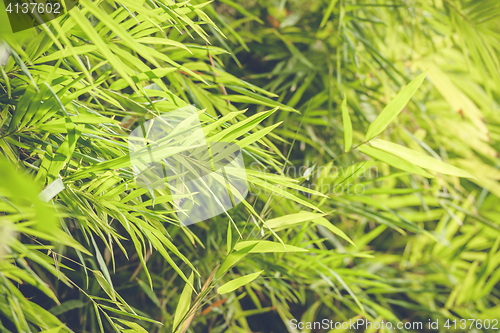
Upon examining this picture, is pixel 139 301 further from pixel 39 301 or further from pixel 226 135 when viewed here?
pixel 226 135

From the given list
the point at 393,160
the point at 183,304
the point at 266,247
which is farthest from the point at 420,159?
the point at 183,304

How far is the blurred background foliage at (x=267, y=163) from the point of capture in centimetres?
22

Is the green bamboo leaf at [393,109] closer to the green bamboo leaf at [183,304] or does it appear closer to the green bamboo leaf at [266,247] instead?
the green bamboo leaf at [266,247]

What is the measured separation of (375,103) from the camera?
56 centimetres

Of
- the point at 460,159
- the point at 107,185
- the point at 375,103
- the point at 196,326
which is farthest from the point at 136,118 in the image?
the point at 460,159

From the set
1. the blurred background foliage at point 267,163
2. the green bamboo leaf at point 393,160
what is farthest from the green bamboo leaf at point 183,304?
the green bamboo leaf at point 393,160

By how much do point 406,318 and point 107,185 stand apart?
658 millimetres

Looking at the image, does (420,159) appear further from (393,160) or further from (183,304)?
(183,304)

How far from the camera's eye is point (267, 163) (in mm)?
336

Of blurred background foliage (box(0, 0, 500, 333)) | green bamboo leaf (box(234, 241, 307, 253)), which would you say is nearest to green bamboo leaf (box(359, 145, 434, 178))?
blurred background foliage (box(0, 0, 500, 333))

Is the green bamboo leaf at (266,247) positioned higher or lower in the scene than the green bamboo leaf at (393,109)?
lower

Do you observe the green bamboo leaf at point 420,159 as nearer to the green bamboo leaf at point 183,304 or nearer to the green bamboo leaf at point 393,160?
the green bamboo leaf at point 393,160

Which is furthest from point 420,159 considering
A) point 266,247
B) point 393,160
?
point 266,247

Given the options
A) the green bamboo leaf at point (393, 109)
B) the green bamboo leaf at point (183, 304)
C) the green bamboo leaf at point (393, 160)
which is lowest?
the green bamboo leaf at point (393, 160)
